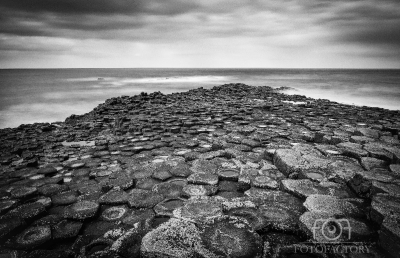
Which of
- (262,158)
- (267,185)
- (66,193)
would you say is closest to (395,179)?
(267,185)

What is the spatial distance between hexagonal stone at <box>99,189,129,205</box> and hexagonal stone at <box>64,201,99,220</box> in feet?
0.37

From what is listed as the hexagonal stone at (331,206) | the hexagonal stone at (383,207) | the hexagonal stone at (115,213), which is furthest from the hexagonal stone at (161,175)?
the hexagonal stone at (383,207)

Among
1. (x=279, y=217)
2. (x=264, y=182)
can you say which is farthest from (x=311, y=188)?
(x=279, y=217)

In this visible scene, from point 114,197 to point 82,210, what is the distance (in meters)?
0.35

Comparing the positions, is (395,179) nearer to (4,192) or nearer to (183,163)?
(183,163)

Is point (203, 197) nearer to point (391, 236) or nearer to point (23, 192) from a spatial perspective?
point (391, 236)

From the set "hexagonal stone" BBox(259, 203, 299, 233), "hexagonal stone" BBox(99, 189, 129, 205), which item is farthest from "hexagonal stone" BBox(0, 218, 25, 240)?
→ "hexagonal stone" BBox(259, 203, 299, 233)

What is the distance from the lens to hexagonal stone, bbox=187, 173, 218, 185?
280 centimetres

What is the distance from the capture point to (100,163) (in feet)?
12.2

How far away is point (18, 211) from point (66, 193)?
1.63ft

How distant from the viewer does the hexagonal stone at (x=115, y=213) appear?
2.26 metres

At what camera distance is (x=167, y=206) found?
238cm

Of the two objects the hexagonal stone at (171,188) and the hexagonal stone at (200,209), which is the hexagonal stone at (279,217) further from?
the hexagonal stone at (171,188)

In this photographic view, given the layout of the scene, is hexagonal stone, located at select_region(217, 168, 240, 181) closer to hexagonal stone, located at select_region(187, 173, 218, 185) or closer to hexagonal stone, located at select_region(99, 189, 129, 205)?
hexagonal stone, located at select_region(187, 173, 218, 185)
